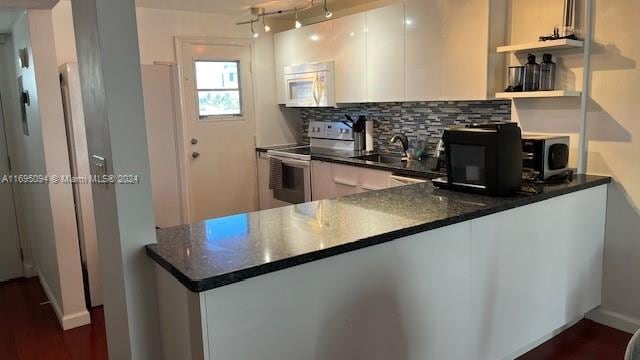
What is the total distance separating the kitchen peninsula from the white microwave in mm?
1922

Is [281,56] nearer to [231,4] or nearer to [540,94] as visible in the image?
[231,4]

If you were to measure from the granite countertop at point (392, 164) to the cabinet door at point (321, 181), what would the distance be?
2.4 inches

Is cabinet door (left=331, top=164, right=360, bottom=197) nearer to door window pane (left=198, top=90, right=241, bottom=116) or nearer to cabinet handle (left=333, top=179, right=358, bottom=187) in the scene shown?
cabinet handle (left=333, top=179, right=358, bottom=187)

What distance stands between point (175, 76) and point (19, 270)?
7.51 feet

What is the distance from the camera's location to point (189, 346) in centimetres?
152

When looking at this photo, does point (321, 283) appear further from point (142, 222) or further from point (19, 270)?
point (19, 270)

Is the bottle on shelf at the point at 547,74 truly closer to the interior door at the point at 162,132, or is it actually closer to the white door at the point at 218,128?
the interior door at the point at 162,132

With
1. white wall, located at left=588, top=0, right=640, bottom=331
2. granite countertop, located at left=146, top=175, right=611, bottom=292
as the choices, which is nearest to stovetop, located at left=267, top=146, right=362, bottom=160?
granite countertop, located at left=146, top=175, right=611, bottom=292

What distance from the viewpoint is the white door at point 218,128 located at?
4531 millimetres

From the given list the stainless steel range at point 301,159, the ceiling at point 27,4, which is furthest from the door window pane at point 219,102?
the ceiling at point 27,4

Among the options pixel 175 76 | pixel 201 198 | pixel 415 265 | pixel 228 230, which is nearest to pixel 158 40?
pixel 175 76

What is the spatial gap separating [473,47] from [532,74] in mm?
413

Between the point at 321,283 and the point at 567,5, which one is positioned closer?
the point at 321,283

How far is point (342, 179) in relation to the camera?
3904mm
